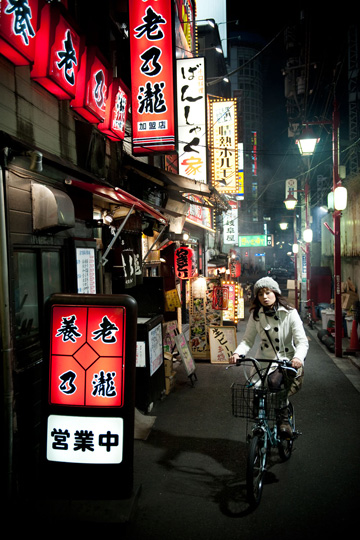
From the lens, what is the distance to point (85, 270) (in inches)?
299

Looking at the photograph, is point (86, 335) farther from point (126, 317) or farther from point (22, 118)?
point (22, 118)

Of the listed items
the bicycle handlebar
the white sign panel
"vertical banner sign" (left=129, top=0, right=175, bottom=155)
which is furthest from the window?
"vertical banner sign" (left=129, top=0, right=175, bottom=155)

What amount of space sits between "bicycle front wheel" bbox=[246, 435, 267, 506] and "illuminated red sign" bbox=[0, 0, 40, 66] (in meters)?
6.11

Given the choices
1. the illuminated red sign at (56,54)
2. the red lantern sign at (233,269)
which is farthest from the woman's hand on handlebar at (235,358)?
the red lantern sign at (233,269)

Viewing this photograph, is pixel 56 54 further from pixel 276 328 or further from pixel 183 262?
pixel 183 262

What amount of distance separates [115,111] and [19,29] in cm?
369

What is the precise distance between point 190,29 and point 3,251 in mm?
19228

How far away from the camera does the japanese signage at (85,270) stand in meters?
7.30

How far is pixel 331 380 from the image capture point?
10469 millimetres

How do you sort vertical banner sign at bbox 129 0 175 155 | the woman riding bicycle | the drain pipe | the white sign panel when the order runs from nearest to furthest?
the white sign panel → the drain pipe → the woman riding bicycle → vertical banner sign at bbox 129 0 175 155

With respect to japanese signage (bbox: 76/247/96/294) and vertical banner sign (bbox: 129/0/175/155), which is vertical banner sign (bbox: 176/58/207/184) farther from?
japanese signage (bbox: 76/247/96/294)

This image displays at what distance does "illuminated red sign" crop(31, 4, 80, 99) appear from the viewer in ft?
17.6

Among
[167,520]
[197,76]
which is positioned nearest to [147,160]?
[197,76]

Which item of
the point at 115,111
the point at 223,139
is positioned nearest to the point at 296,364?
the point at 115,111
